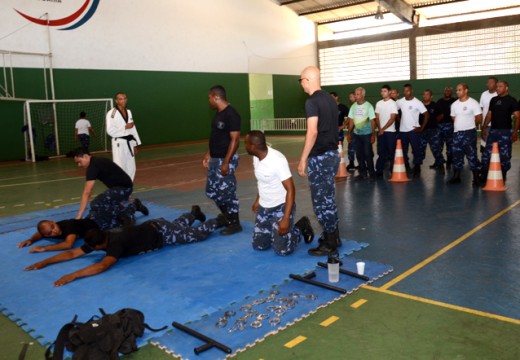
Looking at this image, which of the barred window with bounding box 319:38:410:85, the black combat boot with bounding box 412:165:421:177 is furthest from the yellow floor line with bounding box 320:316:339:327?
the barred window with bounding box 319:38:410:85

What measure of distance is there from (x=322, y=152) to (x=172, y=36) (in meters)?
18.9

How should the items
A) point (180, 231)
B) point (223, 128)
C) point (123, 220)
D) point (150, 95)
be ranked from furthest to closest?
1. point (150, 95)
2. point (123, 220)
3. point (223, 128)
4. point (180, 231)

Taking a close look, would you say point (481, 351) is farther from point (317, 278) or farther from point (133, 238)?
point (133, 238)

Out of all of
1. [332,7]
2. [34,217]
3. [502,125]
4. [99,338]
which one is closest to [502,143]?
[502,125]

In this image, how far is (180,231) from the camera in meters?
5.92

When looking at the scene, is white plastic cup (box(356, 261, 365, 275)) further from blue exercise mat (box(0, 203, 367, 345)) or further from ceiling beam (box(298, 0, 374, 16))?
ceiling beam (box(298, 0, 374, 16))

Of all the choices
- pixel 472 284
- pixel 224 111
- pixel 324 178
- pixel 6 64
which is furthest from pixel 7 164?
pixel 472 284

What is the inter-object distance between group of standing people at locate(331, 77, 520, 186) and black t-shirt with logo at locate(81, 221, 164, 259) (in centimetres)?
466

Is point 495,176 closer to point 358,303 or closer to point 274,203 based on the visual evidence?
point 274,203

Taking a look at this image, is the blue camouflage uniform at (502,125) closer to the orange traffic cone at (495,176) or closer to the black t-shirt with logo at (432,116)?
the orange traffic cone at (495,176)

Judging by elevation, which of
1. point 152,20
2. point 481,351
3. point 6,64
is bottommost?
point 481,351

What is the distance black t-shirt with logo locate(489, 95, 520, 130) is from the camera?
325 inches

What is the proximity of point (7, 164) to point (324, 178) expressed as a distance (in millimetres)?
15210

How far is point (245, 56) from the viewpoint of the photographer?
84.8 ft
